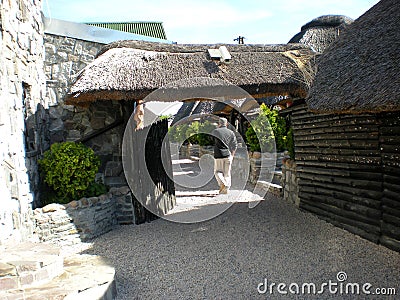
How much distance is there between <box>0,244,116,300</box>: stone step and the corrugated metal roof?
30.3 ft

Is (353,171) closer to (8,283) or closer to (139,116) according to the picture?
(139,116)

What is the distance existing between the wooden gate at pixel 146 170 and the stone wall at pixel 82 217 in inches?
7.1

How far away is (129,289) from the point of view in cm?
353

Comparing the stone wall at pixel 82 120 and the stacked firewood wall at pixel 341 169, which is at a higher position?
the stone wall at pixel 82 120

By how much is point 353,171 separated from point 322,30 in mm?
8926

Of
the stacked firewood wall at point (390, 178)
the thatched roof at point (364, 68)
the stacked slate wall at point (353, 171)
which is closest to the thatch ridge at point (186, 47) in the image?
the thatched roof at point (364, 68)

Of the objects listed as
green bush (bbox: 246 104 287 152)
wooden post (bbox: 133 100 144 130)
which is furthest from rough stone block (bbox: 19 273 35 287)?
green bush (bbox: 246 104 287 152)

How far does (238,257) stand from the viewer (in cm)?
429

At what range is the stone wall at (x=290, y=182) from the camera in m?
6.62

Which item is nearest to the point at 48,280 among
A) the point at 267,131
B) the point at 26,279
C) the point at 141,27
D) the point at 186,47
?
the point at 26,279

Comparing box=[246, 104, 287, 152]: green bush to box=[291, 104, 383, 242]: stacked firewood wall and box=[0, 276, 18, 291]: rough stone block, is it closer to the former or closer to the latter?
box=[291, 104, 383, 242]: stacked firewood wall

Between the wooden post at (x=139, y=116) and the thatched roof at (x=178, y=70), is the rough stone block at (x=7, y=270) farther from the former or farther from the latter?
the wooden post at (x=139, y=116)

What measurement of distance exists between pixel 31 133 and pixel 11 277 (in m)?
2.64

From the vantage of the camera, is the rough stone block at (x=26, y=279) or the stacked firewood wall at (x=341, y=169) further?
the stacked firewood wall at (x=341, y=169)
